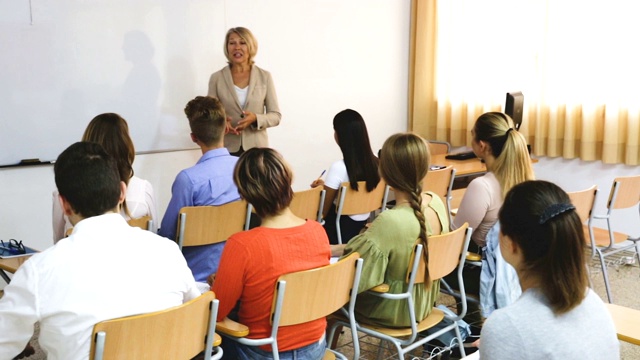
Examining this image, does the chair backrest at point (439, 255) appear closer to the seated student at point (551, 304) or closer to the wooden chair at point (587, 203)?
the seated student at point (551, 304)

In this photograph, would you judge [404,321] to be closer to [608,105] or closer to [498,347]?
[498,347]

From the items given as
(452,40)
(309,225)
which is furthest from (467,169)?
(309,225)

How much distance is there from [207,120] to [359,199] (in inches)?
44.7

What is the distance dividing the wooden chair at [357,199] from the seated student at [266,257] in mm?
1553

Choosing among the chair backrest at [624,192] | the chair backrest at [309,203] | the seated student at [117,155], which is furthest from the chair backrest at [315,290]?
the chair backrest at [624,192]

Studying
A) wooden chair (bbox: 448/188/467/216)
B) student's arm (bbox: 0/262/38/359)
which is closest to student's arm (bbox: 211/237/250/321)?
student's arm (bbox: 0/262/38/359)

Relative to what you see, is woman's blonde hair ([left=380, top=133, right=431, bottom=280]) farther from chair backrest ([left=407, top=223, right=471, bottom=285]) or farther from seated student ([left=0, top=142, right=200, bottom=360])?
seated student ([left=0, top=142, right=200, bottom=360])

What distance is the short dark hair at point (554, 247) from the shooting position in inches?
59.6

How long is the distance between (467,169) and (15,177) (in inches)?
126

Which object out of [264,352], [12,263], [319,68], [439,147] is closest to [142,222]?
[12,263]

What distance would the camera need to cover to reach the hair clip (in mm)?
1516

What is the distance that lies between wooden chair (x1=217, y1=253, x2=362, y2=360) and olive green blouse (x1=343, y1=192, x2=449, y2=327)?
0.27 metres

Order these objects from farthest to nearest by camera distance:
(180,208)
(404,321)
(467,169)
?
1. (467,169)
2. (180,208)
3. (404,321)

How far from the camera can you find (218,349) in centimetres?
225
